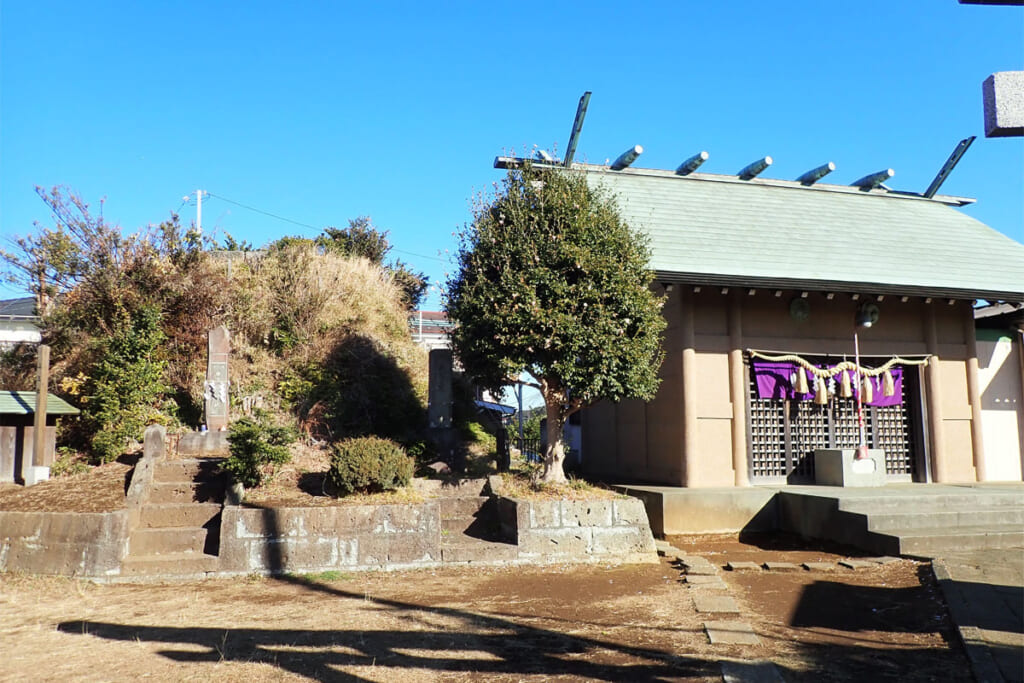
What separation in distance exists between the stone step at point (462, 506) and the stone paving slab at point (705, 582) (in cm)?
323

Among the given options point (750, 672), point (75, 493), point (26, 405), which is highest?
A: point (26, 405)

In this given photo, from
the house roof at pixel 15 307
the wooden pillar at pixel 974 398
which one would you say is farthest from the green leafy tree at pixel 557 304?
the house roof at pixel 15 307

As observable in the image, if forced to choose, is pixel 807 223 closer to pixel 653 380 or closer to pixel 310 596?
pixel 653 380

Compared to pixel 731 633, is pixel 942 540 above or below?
above

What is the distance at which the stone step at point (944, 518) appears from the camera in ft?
31.1

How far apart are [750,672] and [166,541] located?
7.26 metres

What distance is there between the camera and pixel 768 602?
7.08 meters

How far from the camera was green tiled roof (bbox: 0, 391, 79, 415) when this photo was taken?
10.4 m

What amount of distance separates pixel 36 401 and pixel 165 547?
3.73 m

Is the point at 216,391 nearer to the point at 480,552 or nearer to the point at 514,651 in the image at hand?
the point at 480,552

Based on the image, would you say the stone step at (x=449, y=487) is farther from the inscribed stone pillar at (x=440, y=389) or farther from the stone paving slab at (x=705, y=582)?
the stone paving slab at (x=705, y=582)

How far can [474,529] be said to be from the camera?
9977 millimetres

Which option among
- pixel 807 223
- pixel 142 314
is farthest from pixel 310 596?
pixel 807 223

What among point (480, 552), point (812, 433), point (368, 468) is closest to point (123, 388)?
point (368, 468)
